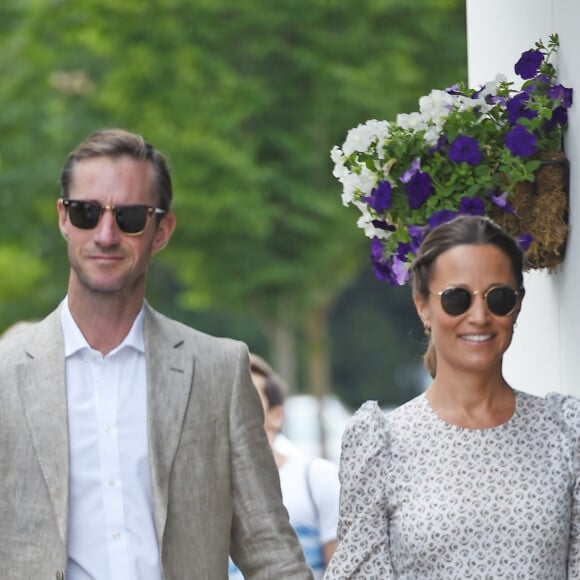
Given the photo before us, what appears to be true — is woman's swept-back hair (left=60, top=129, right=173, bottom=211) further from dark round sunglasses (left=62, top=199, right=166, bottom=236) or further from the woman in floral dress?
the woman in floral dress

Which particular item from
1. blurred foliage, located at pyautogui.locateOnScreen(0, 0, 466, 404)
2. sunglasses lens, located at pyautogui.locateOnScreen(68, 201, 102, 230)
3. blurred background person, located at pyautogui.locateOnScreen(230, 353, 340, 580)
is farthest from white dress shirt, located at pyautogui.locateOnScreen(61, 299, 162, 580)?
blurred foliage, located at pyautogui.locateOnScreen(0, 0, 466, 404)

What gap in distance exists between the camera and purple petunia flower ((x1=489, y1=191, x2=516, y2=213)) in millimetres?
5930

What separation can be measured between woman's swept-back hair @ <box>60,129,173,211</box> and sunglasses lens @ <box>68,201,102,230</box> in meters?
0.10

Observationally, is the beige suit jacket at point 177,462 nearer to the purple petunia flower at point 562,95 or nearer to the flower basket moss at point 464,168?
the flower basket moss at point 464,168

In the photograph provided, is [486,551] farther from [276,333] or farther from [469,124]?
[276,333]

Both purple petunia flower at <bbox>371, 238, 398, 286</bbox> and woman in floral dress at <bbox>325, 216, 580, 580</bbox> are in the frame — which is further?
purple petunia flower at <bbox>371, 238, 398, 286</bbox>

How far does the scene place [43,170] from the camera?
21062 millimetres

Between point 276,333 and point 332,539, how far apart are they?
15207mm

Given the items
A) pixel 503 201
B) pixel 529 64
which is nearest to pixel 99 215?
pixel 503 201

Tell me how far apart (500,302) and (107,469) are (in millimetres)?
1290

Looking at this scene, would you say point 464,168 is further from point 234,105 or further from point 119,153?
point 234,105

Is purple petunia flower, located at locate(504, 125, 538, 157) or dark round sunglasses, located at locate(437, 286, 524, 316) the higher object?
purple petunia flower, located at locate(504, 125, 538, 157)

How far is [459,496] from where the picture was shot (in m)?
4.86

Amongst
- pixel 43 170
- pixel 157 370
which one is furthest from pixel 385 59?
pixel 157 370
